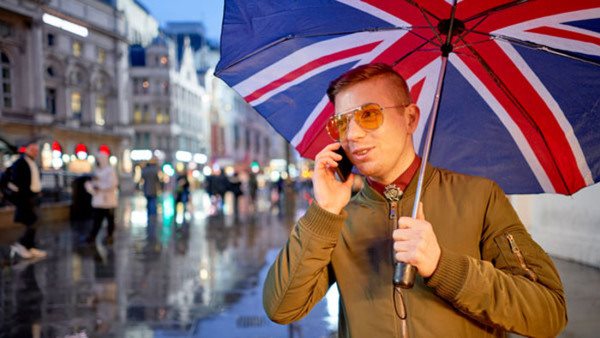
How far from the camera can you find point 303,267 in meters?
1.76

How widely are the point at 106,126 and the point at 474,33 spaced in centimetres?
5581

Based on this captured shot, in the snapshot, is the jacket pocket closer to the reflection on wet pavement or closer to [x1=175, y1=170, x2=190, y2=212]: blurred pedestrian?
the reflection on wet pavement

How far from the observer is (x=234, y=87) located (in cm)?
261

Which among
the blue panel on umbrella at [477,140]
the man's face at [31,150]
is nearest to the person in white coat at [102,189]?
the man's face at [31,150]


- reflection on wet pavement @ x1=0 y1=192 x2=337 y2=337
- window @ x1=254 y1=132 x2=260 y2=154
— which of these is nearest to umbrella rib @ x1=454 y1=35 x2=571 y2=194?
reflection on wet pavement @ x1=0 y1=192 x2=337 y2=337

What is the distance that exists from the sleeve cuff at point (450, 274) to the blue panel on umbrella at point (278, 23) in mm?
1126

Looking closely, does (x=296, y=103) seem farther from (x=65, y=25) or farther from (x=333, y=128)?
(x=65, y=25)

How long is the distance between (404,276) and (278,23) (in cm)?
130

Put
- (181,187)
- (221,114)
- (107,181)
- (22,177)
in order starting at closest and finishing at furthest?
1. (22,177)
2. (107,181)
3. (181,187)
4. (221,114)

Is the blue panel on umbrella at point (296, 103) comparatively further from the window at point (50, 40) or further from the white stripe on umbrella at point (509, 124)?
the window at point (50, 40)

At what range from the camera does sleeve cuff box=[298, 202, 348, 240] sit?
5.64 ft

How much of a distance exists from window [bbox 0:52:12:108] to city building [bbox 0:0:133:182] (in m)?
0.06

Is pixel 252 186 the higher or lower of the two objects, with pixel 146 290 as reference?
higher

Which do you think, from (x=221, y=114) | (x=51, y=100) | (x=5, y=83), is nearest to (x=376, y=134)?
(x=5, y=83)
